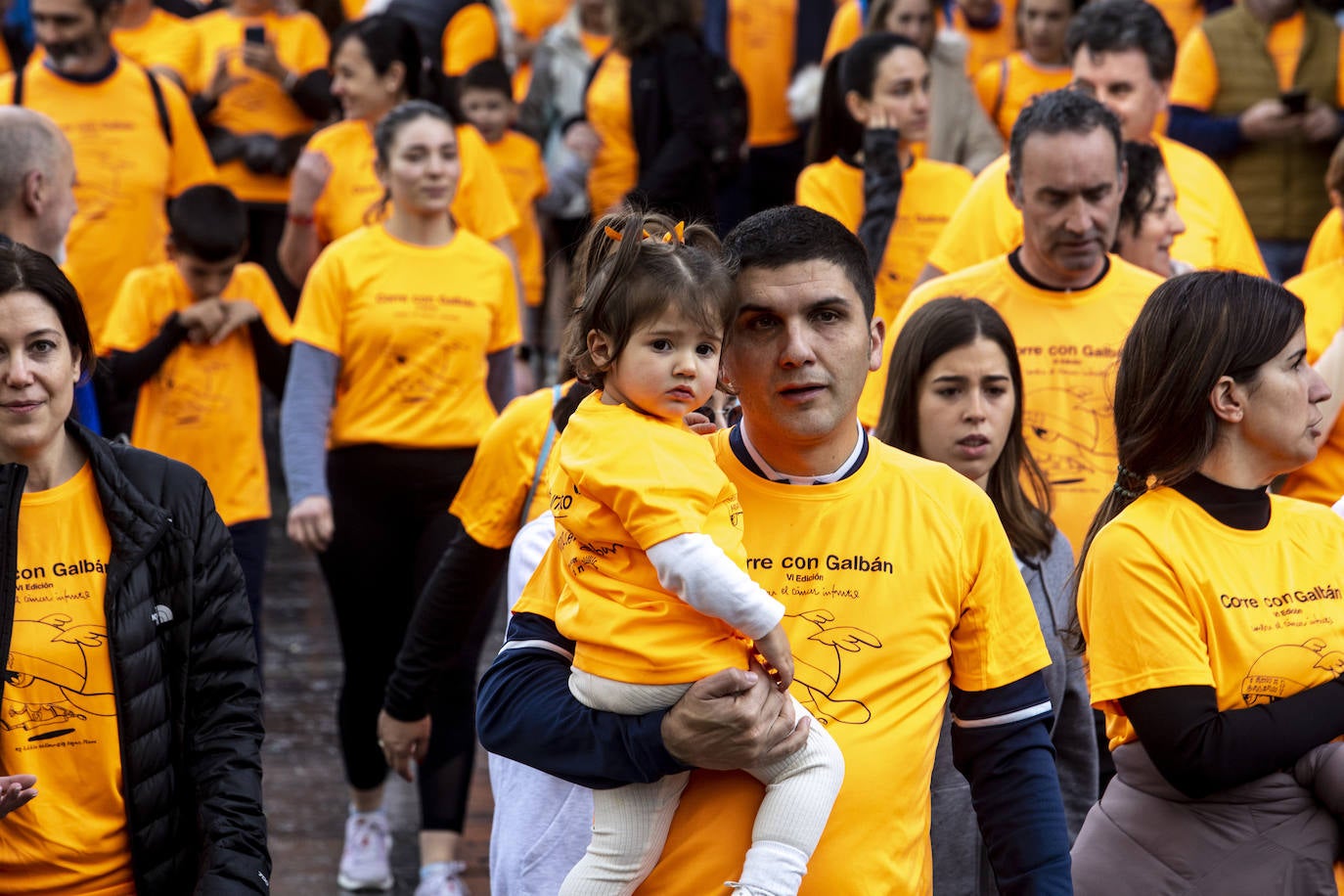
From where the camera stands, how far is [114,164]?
7.66 metres

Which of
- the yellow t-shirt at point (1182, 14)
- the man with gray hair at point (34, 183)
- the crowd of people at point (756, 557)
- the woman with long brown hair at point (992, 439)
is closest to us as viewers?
the crowd of people at point (756, 557)

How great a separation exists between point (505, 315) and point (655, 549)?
12.1ft

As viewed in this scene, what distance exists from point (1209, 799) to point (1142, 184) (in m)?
2.82

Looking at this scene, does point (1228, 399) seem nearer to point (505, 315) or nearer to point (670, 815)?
point (670, 815)

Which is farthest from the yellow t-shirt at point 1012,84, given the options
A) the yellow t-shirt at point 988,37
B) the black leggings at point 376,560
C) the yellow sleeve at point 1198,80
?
the black leggings at point 376,560

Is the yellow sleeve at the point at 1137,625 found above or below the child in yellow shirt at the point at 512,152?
below

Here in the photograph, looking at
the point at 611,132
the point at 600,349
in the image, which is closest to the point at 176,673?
the point at 600,349

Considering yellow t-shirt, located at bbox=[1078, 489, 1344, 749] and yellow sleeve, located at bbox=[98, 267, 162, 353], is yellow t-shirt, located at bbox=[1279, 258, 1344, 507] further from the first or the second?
yellow sleeve, located at bbox=[98, 267, 162, 353]

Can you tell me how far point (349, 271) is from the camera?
6.11m

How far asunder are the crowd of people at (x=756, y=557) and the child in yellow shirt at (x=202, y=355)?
0.08 feet

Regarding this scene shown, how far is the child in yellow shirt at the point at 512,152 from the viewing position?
9.12m

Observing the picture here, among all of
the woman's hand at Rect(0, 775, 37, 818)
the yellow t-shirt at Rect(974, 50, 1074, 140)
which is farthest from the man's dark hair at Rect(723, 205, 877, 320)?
the yellow t-shirt at Rect(974, 50, 1074, 140)

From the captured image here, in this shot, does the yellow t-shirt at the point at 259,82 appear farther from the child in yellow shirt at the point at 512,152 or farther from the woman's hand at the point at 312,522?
the woman's hand at the point at 312,522

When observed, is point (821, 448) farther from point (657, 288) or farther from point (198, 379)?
point (198, 379)
